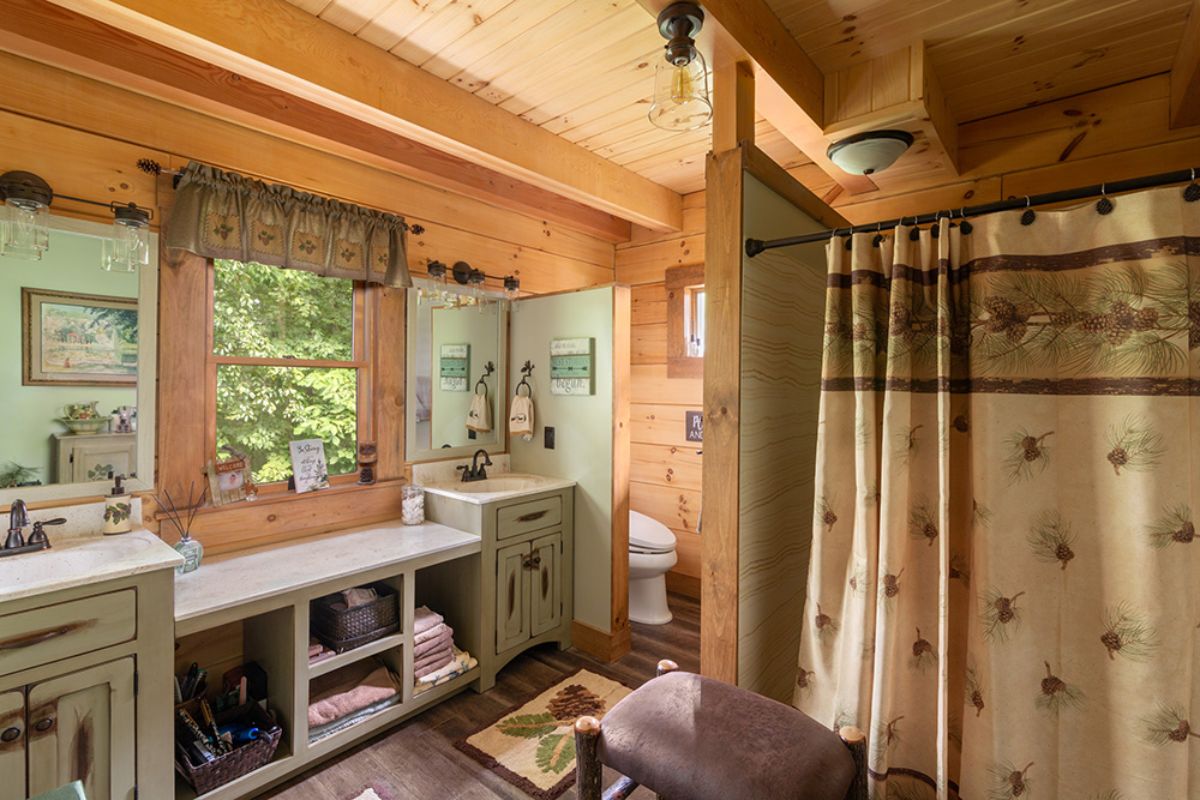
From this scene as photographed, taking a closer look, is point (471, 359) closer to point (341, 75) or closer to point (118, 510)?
point (341, 75)

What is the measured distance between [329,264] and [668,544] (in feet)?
7.31

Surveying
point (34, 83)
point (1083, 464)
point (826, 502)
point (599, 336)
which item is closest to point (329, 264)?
point (34, 83)

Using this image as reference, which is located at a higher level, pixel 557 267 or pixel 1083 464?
pixel 557 267

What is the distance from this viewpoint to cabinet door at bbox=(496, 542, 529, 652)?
250cm

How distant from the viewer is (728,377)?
1.47 m

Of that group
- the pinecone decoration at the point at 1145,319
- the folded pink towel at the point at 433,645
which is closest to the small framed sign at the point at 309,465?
the folded pink towel at the point at 433,645

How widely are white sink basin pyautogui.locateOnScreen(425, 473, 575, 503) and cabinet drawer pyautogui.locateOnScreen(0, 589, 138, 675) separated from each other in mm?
1223

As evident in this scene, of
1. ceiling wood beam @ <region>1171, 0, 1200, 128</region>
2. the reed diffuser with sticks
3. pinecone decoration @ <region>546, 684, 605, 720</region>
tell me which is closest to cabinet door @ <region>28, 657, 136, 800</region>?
the reed diffuser with sticks

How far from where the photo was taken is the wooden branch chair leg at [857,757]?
3.68 ft

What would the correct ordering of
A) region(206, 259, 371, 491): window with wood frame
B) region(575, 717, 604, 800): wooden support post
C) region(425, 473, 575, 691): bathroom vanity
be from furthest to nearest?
region(425, 473, 575, 691): bathroom vanity, region(206, 259, 371, 491): window with wood frame, region(575, 717, 604, 800): wooden support post

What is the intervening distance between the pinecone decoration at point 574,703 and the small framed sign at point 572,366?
1.40 metres

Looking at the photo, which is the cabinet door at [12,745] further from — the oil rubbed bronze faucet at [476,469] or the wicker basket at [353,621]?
the oil rubbed bronze faucet at [476,469]

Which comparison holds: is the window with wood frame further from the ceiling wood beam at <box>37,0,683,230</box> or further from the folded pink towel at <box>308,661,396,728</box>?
the folded pink towel at <box>308,661,396,728</box>

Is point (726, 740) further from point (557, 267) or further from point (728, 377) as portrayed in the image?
point (557, 267)
